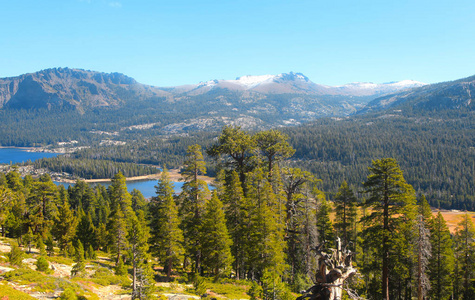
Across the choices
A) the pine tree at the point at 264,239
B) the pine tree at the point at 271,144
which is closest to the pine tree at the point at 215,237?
the pine tree at the point at 264,239

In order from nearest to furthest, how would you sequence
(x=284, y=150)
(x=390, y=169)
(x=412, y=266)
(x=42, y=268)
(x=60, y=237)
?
(x=42, y=268)
(x=390, y=169)
(x=412, y=266)
(x=284, y=150)
(x=60, y=237)

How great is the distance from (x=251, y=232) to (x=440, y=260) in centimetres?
2410

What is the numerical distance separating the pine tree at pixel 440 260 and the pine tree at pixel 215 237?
24912 millimetres

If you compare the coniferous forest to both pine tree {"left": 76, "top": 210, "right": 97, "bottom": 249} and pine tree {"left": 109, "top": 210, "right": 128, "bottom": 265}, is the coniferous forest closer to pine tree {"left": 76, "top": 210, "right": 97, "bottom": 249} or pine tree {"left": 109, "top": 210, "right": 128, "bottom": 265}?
pine tree {"left": 109, "top": 210, "right": 128, "bottom": 265}

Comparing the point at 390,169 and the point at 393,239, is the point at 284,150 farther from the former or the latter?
the point at 393,239

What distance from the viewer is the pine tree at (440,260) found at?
3359 centimetres

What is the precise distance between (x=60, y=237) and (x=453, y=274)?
52.7 m

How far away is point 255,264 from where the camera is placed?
26609 millimetres

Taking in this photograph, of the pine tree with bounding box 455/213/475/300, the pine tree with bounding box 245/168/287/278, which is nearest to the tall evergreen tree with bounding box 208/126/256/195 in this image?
the pine tree with bounding box 245/168/287/278

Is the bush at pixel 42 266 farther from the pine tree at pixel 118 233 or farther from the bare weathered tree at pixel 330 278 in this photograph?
the bare weathered tree at pixel 330 278

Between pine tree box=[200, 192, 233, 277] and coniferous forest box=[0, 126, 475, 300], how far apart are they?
98 mm

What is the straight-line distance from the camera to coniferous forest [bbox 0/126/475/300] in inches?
973

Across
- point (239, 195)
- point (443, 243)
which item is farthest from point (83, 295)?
point (443, 243)

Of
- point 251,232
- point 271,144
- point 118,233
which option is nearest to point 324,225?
point 271,144
